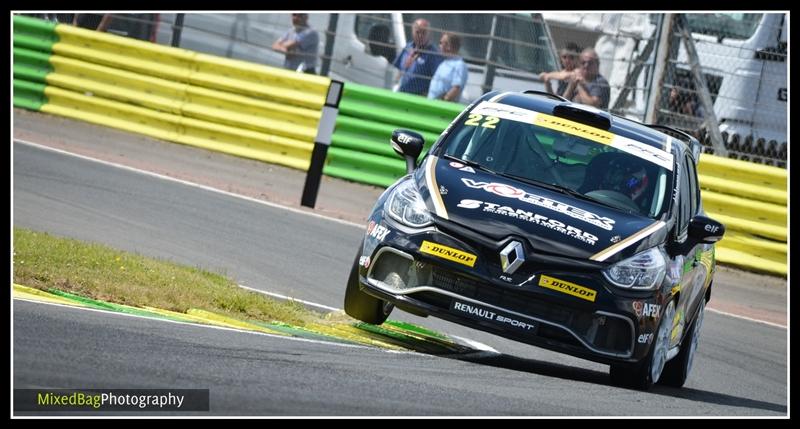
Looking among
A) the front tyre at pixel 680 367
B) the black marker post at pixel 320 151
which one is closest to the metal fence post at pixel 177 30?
the black marker post at pixel 320 151

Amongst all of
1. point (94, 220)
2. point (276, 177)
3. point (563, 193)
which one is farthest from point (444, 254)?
point (276, 177)

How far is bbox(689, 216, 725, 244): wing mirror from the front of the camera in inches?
331

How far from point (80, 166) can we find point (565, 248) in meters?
8.97

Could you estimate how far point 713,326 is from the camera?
493 inches

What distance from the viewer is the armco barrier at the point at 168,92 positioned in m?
18.4

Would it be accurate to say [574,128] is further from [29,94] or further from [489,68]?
[29,94]

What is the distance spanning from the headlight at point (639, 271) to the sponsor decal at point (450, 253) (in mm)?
739

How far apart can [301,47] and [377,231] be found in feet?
37.4

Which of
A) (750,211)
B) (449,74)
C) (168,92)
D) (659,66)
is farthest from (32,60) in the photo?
(750,211)

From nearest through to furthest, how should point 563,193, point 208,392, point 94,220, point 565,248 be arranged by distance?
1. point 208,392
2. point 565,248
3. point 563,193
4. point 94,220

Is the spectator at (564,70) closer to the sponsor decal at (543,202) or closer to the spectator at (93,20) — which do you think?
the spectator at (93,20)

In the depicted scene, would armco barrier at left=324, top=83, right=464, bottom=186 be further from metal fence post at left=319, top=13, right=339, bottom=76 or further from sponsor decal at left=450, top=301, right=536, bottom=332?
sponsor decal at left=450, top=301, right=536, bottom=332

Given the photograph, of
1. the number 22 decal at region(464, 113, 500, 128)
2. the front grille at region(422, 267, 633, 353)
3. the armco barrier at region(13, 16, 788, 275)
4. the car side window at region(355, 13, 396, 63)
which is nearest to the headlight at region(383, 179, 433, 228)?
the front grille at region(422, 267, 633, 353)
